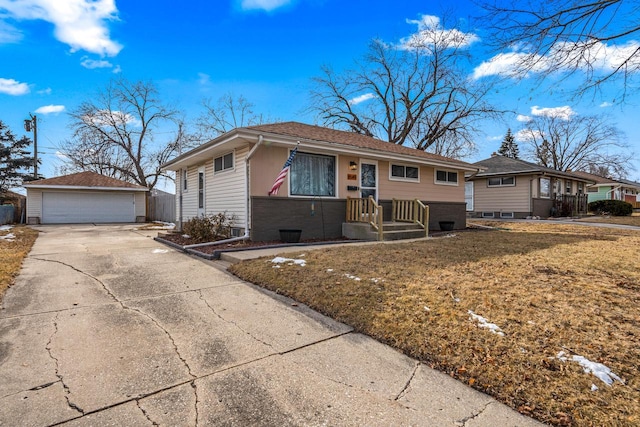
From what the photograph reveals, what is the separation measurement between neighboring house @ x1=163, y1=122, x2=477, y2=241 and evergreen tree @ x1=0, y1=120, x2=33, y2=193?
23.1 meters

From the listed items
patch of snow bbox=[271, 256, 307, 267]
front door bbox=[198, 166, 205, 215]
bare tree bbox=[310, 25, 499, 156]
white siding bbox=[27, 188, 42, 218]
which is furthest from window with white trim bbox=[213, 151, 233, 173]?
bare tree bbox=[310, 25, 499, 156]

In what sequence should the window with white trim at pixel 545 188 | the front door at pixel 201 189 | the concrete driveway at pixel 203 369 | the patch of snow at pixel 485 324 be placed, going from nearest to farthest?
the concrete driveway at pixel 203 369 → the patch of snow at pixel 485 324 → the front door at pixel 201 189 → the window with white trim at pixel 545 188

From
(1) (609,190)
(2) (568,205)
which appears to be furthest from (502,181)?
(1) (609,190)

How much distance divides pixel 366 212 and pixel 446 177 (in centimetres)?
521

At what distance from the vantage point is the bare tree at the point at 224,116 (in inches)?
1116

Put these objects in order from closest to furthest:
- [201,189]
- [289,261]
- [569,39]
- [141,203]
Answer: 1. [569,39]
2. [289,261]
3. [201,189]
4. [141,203]

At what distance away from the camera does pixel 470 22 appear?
4.90 m

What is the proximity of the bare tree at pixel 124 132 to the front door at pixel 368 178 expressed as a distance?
21.3 m

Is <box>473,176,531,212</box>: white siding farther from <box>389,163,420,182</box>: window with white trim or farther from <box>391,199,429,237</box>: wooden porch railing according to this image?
<box>391,199,429,237</box>: wooden porch railing

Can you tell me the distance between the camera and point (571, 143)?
37.7 m

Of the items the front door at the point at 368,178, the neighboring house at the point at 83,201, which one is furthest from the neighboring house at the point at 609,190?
the neighboring house at the point at 83,201

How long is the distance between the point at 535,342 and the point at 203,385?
2613 mm

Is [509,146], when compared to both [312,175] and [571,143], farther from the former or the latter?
[312,175]

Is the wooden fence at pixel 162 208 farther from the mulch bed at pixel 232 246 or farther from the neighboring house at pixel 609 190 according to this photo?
the neighboring house at pixel 609 190
